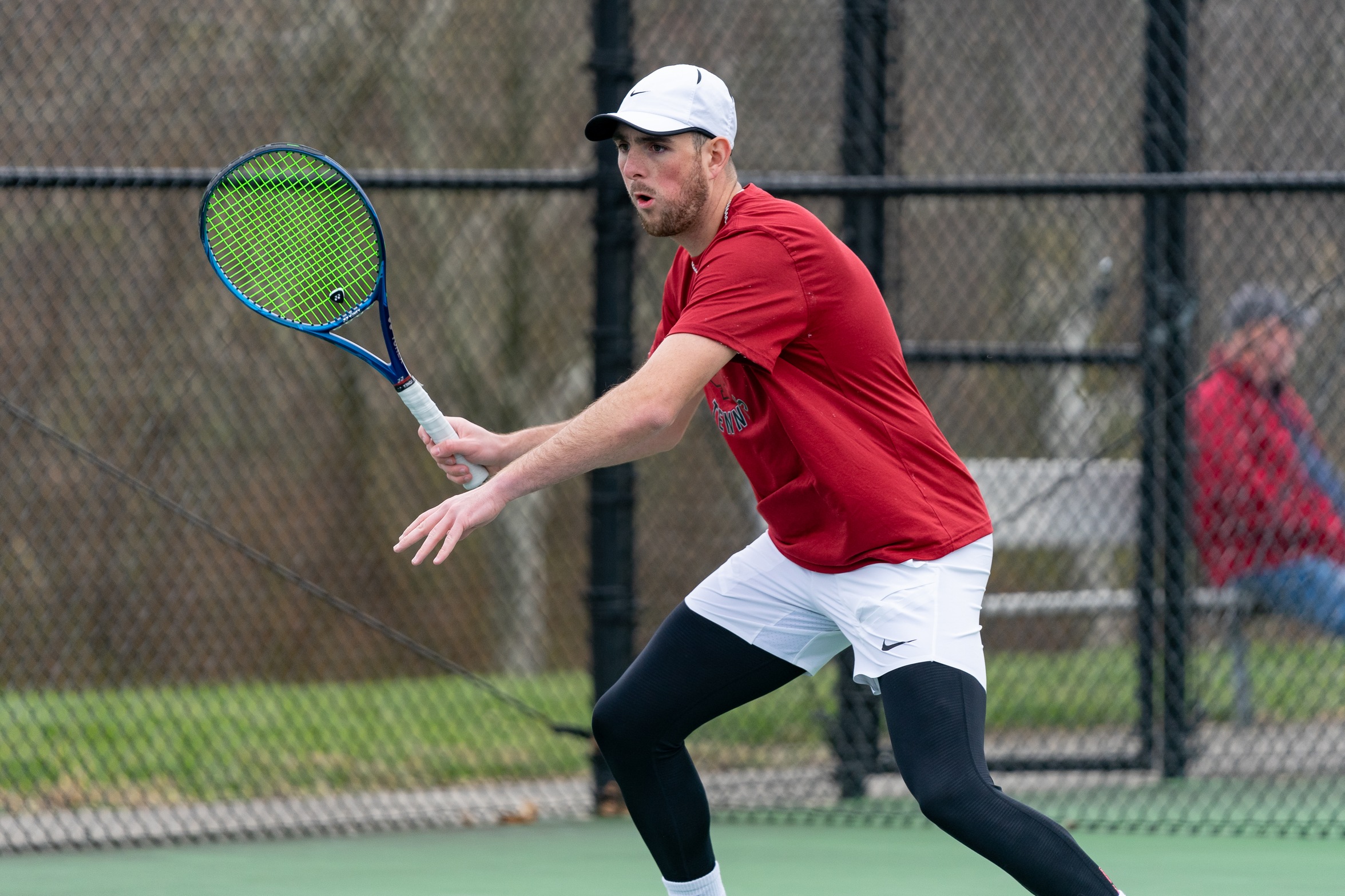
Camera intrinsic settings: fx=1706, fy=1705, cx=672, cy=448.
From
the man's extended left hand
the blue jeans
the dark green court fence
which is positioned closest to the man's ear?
the man's extended left hand

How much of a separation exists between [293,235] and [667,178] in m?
1.07

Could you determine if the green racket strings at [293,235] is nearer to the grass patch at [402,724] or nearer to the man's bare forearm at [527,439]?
the man's bare forearm at [527,439]

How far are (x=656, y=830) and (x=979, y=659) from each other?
2.55 feet

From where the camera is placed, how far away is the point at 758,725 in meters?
5.99

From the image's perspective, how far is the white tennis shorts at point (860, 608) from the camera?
3098mm

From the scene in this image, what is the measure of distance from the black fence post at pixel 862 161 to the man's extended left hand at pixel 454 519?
272cm

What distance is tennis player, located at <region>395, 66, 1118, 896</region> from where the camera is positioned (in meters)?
2.93

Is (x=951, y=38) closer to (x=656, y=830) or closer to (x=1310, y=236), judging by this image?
(x=1310, y=236)

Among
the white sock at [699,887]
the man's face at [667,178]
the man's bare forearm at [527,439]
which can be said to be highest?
the man's face at [667,178]

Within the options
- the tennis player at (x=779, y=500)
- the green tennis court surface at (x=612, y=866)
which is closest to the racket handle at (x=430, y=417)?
the tennis player at (x=779, y=500)

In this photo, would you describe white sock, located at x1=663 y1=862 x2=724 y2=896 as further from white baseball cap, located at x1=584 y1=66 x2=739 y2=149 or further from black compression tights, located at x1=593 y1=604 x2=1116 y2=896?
white baseball cap, located at x1=584 y1=66 x2=739 y2=149

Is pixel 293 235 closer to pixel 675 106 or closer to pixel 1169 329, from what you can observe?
pixel 675 106

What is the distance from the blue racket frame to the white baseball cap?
1.87 ft

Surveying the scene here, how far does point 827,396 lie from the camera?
3133mm
